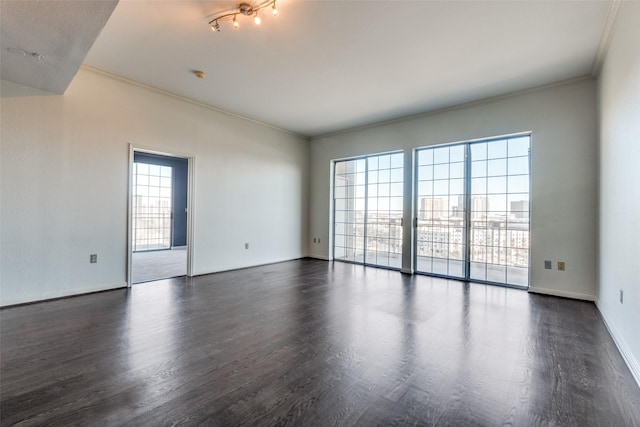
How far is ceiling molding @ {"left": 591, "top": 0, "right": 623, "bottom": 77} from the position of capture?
2.42 meters

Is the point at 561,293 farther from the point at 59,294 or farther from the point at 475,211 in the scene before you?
the point at 59,294

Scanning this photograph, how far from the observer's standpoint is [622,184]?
2.45m

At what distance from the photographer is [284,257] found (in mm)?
6367

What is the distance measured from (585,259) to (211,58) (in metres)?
5.28

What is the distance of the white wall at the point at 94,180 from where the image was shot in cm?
324

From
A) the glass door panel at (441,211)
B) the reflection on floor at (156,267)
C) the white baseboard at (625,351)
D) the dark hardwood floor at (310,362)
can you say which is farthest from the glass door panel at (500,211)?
the reflection on floor at (156,267)

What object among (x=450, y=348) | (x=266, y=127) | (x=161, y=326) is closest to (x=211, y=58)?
(x=266, y=127)

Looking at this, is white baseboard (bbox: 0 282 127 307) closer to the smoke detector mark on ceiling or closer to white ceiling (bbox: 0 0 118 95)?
white ceiling (bbox: 0 0 118 95)

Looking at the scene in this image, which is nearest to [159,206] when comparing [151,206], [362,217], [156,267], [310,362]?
[151,206]

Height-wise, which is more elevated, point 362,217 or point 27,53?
point 27,53

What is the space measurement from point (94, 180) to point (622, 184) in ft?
18.7

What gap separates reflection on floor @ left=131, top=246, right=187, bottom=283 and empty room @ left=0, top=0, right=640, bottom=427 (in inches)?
3.8

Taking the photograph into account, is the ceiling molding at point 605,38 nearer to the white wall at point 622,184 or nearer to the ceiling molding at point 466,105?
the white wall at point 622,184

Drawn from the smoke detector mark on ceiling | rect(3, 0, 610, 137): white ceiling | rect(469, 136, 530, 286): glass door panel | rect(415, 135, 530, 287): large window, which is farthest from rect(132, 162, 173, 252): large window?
rect(469, 136, 530, 286): glass door panel
